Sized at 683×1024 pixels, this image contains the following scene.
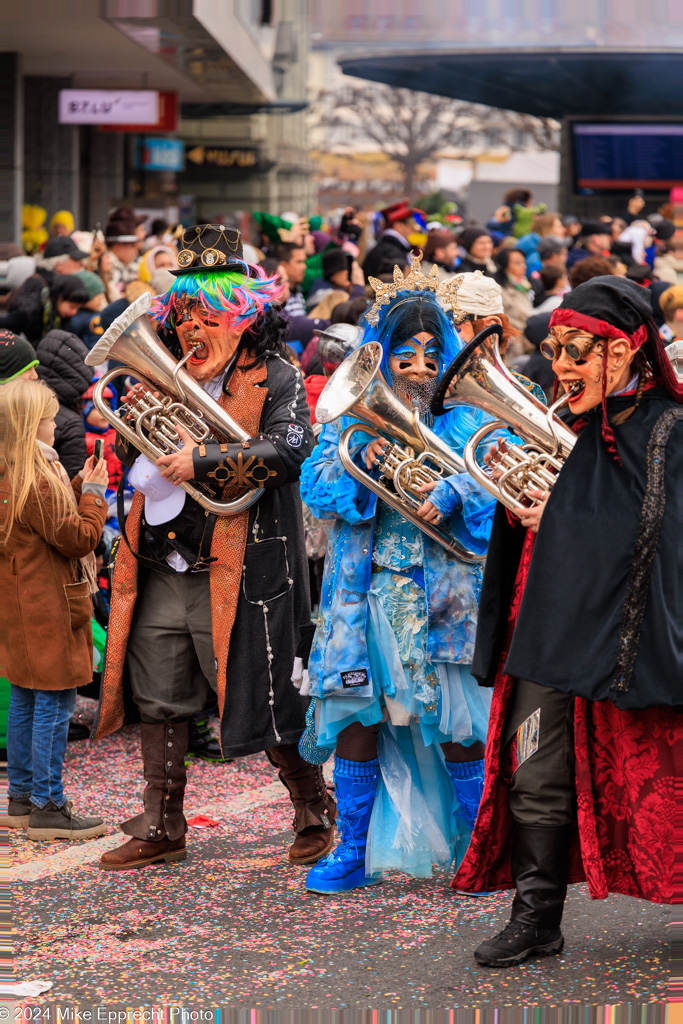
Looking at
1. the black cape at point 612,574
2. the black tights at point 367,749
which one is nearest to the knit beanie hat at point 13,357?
the black tights at point 367,749

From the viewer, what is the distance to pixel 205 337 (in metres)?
4.36

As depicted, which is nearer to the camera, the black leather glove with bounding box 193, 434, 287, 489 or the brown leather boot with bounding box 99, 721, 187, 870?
the black leather glove with bounding box 193, 434, 287, 489

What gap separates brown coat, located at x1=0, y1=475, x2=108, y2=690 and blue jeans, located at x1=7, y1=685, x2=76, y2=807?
0.11 metres

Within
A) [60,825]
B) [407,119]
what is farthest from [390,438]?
[407,119]

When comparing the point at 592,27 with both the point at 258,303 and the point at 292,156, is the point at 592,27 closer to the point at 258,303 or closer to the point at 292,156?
the point at 292,156

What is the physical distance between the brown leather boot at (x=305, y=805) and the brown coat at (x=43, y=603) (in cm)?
85

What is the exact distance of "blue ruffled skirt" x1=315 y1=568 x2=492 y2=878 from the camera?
4.02 metres

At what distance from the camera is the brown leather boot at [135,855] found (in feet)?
14.2

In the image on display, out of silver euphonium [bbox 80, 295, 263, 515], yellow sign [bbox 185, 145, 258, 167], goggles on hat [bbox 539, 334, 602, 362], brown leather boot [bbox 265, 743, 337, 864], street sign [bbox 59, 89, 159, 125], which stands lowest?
brown leather boot [bbox 265, 743, 337, 864]

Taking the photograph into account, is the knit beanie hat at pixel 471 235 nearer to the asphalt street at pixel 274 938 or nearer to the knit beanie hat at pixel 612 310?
the asphalt street at pixel 274 938

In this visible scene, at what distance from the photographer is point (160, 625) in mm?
4383

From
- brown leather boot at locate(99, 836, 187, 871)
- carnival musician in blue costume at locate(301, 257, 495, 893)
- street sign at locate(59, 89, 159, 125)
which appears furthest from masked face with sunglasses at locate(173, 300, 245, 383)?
street sign at locate(59, 89, 159, 125)

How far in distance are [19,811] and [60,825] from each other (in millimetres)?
240

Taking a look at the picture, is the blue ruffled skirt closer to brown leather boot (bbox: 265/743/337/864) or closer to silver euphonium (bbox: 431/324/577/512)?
brown leather boot (bbox: 265/743/337/864)
